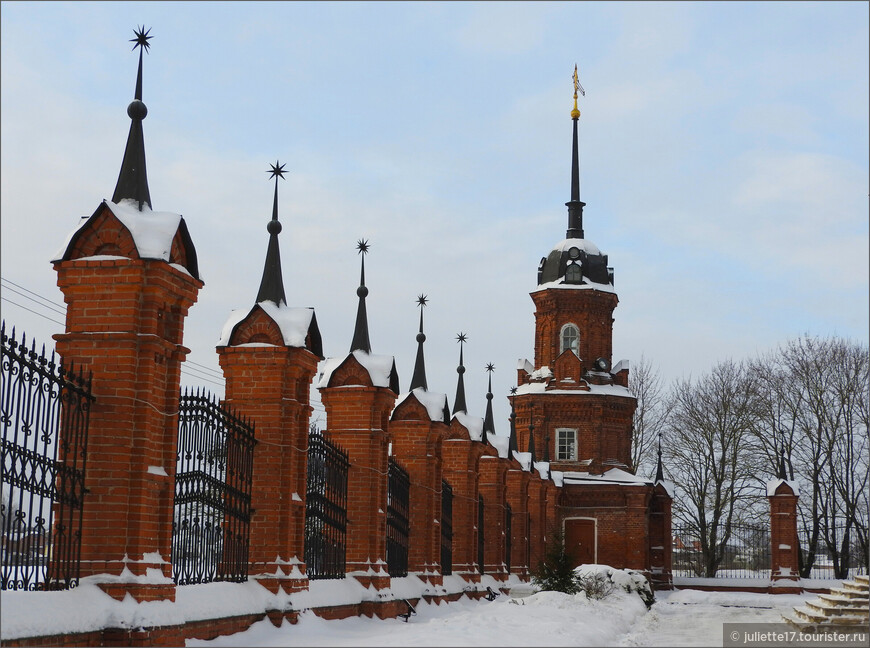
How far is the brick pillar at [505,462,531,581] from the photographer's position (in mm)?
29516

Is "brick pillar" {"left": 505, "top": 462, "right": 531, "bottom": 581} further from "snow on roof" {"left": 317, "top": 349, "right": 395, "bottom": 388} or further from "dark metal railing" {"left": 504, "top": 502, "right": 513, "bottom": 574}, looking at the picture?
"snow on roof" {"left": 317, "top": 349, "right": 395, "bottom": 388}

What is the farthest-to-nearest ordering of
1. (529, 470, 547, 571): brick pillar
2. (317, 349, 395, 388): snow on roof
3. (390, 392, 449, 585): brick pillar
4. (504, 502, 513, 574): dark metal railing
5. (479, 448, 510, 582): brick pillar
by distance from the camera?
(529, 470, 547, 571): brick pillar
(504, 502, 513, 574): dark metal railing
(479, 448, 510, 582): brick pillar
(390, 392, 449, 585): brick pillar
(317, 349, 395, 388): snow on roof

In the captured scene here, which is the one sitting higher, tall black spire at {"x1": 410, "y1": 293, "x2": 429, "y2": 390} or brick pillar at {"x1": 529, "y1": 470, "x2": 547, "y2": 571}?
tall black spire at {"x1": 410, "y1": 293, "x2": 429, "y2": 390}

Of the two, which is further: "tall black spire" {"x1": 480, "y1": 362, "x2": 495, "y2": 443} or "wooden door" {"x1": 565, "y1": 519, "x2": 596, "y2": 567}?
"wooden door" {"x1": 565, "y1": 519, "x2": 596, "y2": 567}

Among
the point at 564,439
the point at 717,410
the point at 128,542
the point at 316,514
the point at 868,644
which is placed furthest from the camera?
the point at 717,410

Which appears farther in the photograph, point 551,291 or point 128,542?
point 551,291

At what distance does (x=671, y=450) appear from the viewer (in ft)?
162

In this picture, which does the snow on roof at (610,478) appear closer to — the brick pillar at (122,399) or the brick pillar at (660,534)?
the brick pillar at (660,534)

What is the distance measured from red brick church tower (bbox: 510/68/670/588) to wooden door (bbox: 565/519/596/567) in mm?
38

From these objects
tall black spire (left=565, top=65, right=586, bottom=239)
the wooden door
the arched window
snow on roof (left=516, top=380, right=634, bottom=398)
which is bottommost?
the wooden door

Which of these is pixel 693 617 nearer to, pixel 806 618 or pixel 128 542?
pixel 806 618

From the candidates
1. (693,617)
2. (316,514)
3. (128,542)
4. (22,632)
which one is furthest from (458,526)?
(22,632)

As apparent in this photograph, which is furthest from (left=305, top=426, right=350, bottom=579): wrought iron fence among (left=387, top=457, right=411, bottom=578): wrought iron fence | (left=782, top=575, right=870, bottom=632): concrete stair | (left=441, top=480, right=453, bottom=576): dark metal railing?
(left=782, top=575, right=870, bottom=632): concrete stair

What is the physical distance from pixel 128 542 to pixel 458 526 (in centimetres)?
1406
